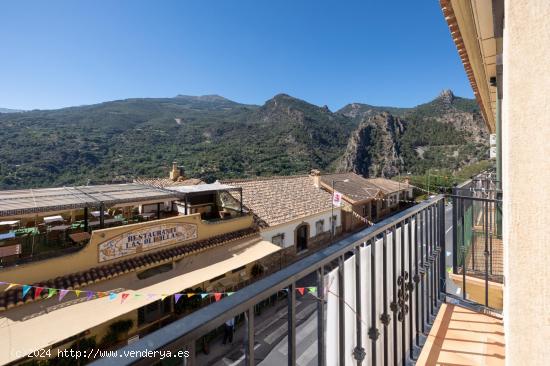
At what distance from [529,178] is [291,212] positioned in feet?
47.2

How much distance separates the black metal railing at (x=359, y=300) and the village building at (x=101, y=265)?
19.5 ft

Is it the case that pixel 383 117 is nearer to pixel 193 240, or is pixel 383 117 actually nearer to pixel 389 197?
pixel 389 197

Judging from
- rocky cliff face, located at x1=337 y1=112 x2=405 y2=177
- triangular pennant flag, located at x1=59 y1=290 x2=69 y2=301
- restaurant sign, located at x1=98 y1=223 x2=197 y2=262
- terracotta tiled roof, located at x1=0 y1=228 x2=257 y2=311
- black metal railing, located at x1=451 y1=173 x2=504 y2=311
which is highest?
rocky cliff face, located at x1=337 y1=112 x2=405 y2=177

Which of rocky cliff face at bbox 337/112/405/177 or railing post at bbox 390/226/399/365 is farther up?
rocky cliff face at bbox 337/112/405/177

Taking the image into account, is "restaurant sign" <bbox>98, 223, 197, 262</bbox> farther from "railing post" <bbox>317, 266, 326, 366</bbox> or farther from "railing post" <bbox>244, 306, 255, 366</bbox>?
"railing post" <bbox>244, 306, 255, 366</bbox>

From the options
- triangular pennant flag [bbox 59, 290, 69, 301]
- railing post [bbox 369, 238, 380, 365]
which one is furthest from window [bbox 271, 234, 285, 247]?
railing post [bbox 369, 238, 380, 365]

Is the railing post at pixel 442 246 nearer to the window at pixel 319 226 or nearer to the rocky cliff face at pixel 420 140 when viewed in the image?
the window at pixel 319 226

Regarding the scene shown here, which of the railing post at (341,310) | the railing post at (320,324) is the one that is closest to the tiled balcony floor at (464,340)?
the railing post at (341,310)

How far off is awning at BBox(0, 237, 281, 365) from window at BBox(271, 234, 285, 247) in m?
3.89

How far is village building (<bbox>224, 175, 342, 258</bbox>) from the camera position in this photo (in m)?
13.9

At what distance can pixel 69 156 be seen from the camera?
46.2 metres

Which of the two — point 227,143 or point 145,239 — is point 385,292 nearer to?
point 145,239

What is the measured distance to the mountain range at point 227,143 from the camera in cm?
4475

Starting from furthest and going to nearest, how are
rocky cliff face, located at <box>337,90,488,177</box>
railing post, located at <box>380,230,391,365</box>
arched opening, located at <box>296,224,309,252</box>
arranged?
rocky cliff face, located at <box>337,90,488,177</box> < arched opening, located at <box>296,224,309,252</box> < railing post, located at <box>380,230,391,365</box>
